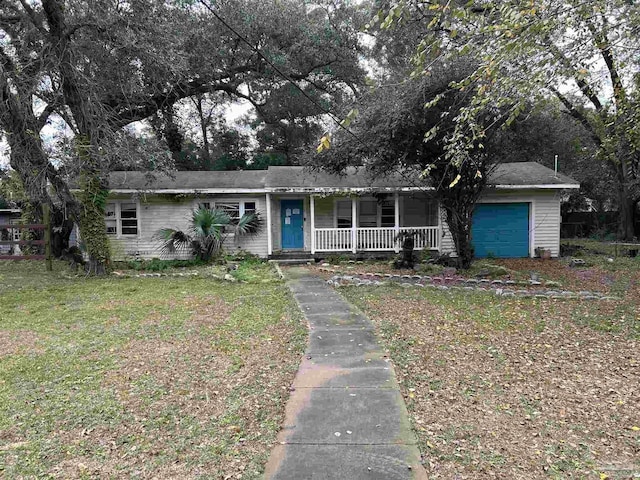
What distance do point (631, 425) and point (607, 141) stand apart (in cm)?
989

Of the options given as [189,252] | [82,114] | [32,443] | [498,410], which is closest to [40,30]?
[82,114]

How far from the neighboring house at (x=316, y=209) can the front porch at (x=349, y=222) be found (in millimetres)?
34

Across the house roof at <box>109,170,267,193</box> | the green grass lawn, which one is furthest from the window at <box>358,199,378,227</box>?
the green grass lawn

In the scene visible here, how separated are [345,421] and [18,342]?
4577 millimetres

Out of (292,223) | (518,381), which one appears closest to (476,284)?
(518,381)

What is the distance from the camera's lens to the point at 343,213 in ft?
48.3

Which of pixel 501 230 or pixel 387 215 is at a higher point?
pixel 387 215

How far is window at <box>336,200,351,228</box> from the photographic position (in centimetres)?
1462

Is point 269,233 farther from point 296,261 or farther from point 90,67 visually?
point 90,67

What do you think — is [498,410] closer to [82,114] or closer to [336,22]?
[82,114]

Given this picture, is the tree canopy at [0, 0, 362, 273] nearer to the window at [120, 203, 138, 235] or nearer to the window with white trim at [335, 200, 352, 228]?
the window at [120, 203, 138, 235]

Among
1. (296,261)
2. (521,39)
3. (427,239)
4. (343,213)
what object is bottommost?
(296,261)

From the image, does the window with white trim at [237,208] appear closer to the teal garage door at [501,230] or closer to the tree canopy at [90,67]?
the tree canopy at [90,67]

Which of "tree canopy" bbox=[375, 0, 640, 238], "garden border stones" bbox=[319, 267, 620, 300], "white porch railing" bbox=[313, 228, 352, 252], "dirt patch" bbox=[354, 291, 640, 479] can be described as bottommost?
"dirt patch" bbox=[354, 291, 640, 479]
